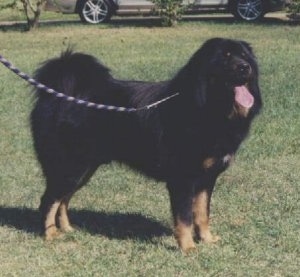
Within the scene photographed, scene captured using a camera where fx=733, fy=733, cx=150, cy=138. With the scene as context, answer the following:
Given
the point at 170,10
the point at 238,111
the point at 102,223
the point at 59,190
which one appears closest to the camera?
the point at 238,111

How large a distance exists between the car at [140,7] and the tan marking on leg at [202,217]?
15.0 m

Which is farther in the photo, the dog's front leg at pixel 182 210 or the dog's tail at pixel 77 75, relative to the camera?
the dog's tail at pixel 77 75

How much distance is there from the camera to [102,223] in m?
6.07

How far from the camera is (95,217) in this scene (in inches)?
245

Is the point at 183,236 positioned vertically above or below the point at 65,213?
above

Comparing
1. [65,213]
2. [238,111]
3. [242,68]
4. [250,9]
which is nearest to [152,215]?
[65,213]

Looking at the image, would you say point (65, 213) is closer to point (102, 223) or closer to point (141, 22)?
point (102, 223)

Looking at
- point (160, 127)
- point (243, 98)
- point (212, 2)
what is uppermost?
point (243, 98)

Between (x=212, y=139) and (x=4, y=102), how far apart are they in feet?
21.0

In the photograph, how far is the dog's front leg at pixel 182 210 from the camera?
513 cm

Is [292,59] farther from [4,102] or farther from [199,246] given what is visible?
[199,246]

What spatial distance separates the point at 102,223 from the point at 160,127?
1250 millimetres

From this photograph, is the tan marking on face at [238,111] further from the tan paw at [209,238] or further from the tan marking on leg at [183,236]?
the tan paw at [209,238]

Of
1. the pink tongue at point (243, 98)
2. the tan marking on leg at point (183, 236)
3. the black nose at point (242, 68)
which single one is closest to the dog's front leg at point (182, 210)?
the tan marking on leg at point (183, 236)
